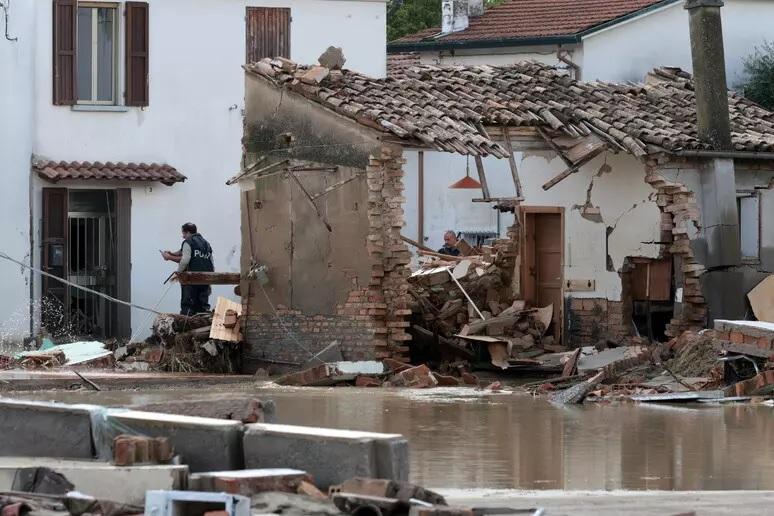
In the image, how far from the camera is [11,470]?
34.2ft

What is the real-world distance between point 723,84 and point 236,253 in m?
8.99

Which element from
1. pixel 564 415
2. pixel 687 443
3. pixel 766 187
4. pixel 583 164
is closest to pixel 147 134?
pixel 583 164

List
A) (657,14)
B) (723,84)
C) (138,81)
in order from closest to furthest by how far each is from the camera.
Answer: (723,84)
(138,81)
(657,14)

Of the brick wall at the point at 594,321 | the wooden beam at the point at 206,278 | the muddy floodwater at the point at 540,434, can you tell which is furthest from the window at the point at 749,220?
the wooden beam at the point at 206,278

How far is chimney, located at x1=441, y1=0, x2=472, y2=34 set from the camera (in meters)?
36.2

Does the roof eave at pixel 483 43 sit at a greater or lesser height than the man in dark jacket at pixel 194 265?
greater

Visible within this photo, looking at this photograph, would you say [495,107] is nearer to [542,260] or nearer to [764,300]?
[542,260]

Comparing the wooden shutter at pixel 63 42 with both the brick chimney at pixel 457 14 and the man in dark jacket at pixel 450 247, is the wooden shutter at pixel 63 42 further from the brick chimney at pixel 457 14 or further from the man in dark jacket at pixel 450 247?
the brick chimney at pixel 457 14

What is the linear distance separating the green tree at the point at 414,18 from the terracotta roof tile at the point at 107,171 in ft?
59.8

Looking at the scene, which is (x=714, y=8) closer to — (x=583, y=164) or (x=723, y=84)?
(x=723, y=84)

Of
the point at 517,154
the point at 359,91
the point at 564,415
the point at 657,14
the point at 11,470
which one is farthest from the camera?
the point at 657,14

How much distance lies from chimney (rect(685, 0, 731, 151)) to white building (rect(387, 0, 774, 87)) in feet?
24.3

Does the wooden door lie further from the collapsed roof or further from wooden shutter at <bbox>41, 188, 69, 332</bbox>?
wooden shutter at <bbox>41, 188, 69, 332</bbox>

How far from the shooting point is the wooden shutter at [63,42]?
2670 centimetres
